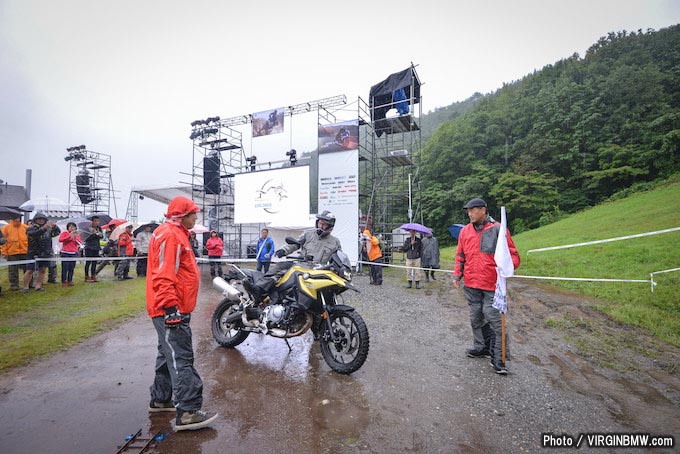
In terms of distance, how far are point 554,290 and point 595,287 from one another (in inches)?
35.7

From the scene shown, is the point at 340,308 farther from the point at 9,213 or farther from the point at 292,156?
the point at 292,156

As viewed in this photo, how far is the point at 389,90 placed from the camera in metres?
14.8

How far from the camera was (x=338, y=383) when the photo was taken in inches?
138

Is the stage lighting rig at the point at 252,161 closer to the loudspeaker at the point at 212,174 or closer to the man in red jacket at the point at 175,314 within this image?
the loudspeaker at the point at 212,174

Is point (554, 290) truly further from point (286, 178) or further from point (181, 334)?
point (286, 178)

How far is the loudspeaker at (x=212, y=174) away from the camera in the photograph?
18.0 metres

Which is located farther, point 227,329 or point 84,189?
point 84,189

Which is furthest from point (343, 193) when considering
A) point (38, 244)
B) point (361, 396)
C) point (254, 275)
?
point (361, 396)

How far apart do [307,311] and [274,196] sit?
11.7 m

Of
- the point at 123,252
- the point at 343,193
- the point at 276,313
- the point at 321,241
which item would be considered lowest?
the point at 276,313

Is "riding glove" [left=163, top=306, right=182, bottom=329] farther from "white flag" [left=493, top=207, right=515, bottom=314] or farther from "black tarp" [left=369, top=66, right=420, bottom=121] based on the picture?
"black tarp" [left=369, top=66, right=420, bottom=121]

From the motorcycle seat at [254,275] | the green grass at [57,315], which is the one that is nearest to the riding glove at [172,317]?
the motorcycle seat at [254,275]

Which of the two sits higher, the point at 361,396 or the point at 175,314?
the point at 175,314

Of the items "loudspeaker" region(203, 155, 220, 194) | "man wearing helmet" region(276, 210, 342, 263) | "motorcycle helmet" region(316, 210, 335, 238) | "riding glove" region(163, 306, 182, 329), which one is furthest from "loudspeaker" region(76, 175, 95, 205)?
"riding glove" region(163, 306, 182, 329)
